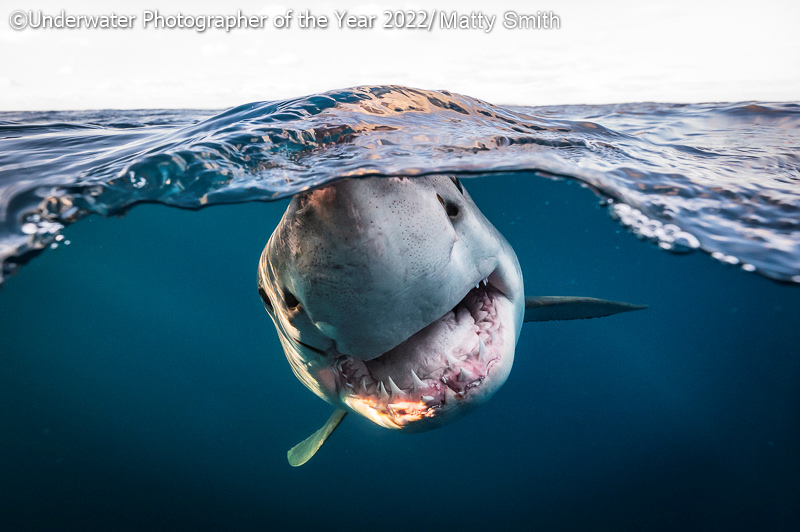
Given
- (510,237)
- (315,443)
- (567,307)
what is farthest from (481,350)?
(510,237)

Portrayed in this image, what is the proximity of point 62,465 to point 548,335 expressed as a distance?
1034 inches

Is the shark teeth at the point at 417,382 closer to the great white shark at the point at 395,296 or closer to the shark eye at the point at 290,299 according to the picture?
the great white shark at the point at 395,296

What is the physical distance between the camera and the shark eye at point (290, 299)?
153 centimetres

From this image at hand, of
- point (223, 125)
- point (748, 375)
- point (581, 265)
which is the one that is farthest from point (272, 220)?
point (748, 375)

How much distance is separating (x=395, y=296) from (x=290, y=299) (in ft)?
1.51

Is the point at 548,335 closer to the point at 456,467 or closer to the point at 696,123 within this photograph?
the point at 456,467

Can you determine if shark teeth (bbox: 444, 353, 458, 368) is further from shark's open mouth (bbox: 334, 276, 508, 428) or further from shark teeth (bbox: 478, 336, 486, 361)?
shark teeth (bbox: 478, 336, 486, 361)

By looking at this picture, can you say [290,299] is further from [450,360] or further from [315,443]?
[315,443]

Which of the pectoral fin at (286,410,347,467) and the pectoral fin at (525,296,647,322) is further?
the pectoral fin at (286,410,347,467)

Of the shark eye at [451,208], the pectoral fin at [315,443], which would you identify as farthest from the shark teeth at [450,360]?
the pectoral fin at [315,443]

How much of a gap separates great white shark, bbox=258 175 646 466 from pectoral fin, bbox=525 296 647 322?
137cm

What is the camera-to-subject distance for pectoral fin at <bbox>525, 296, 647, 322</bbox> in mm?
3387

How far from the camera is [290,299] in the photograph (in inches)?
61.3

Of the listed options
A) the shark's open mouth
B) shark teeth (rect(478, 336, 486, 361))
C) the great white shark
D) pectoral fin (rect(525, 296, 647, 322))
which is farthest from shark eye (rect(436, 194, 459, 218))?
pectoral fin (rect(525, 296, 647, 322))
